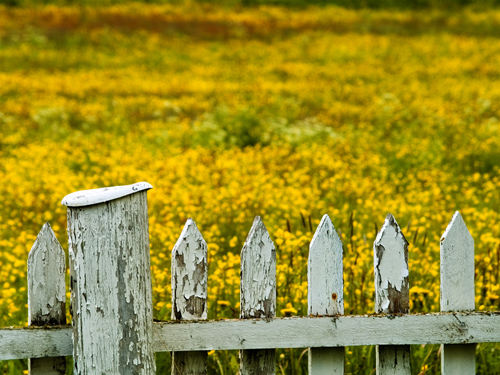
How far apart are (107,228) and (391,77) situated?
1312 centimetres

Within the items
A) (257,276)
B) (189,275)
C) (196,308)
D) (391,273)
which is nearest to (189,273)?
(189,275)

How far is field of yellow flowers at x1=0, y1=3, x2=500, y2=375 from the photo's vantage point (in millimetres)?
Result: 3045

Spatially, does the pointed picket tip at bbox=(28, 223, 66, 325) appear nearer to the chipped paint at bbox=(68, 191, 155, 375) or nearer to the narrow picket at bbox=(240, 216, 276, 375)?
the chipped paint at bbox=(68, 191, 155, 375)

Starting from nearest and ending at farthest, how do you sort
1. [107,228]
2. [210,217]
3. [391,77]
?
[107,228] → [210,217] → [391,77]

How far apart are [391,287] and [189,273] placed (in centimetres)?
65

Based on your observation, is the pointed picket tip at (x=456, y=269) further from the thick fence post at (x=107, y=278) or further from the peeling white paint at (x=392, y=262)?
the thick fence post at (x=107, y=278)

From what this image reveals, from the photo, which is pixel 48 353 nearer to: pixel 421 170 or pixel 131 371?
pixel 131 371

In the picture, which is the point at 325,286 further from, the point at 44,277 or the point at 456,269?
the point at 44,277

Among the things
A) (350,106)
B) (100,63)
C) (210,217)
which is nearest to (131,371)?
(210,217)

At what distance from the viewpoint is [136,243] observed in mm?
1752

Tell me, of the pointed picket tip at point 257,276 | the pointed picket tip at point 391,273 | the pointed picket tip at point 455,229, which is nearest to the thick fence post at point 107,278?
the pointed picket tip at point 257,276

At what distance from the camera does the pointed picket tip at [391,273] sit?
1.95 metres

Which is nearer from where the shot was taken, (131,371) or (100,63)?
(131,371)

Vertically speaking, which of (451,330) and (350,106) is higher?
(350,106)
